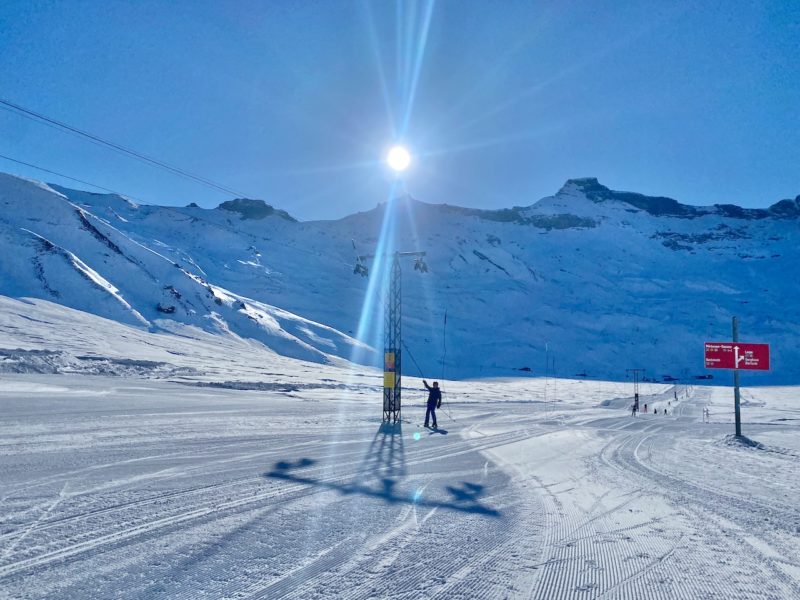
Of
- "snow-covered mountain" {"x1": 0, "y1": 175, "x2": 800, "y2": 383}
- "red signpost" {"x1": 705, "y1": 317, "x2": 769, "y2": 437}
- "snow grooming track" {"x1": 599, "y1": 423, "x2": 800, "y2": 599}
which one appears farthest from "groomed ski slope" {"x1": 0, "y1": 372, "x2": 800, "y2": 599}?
"snow-covered mountain" {"x1": 0, "y1": 175, "x2": 800, "y2": 383}

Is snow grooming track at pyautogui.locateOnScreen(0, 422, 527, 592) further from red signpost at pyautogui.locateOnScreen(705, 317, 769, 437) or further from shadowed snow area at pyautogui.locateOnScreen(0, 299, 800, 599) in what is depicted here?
red signpost at pyautogui.locateOnScreen(705, 317, 769, 437)

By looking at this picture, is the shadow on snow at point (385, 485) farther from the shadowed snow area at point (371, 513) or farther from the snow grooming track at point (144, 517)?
the snow grooming track at point (144, 517)

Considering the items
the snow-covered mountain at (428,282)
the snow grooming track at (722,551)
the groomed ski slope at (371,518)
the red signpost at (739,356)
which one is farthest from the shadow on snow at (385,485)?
the snow-covered mountain at (428,282)

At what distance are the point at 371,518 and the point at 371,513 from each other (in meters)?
0.27

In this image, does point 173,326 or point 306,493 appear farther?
point 173,326

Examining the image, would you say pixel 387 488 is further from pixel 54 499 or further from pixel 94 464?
pixel 94 464

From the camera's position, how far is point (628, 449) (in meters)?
15.7

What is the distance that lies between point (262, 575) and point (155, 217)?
155057 millimetres

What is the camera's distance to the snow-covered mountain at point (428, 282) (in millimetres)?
75438

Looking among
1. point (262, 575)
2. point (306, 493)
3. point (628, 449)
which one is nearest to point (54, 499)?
point (306, 493)

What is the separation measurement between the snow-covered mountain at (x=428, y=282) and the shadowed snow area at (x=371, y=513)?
60.0 metres

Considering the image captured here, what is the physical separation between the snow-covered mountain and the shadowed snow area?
5999 centimetres

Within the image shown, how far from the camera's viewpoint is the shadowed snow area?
4496mm

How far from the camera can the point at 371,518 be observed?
21.4 ft
